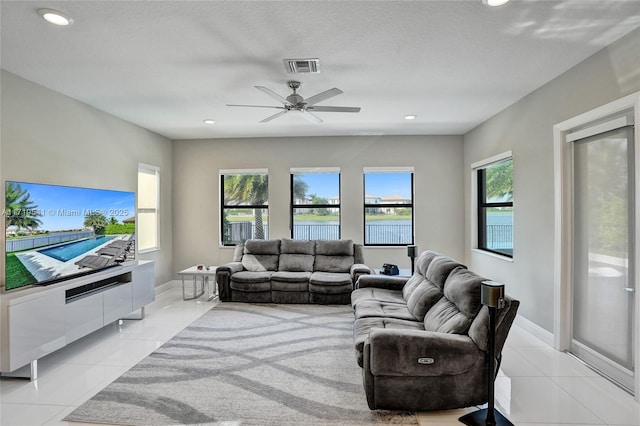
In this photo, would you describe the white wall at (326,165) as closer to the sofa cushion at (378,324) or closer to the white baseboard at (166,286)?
the white baseboard at (166,286)

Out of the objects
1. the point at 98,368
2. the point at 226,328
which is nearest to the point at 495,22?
the point at 226,328

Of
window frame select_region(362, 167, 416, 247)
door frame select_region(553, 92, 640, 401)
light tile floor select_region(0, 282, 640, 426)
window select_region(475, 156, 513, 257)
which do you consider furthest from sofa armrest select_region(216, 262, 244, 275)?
door frame select_region(553, 92, 640, 401)

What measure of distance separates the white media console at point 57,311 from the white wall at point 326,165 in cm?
218

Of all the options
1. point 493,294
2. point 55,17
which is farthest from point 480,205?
point 55,17

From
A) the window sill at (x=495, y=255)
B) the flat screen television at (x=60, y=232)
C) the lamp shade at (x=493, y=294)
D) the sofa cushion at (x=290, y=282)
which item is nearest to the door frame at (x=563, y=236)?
the window sill at (x=495, y=255)

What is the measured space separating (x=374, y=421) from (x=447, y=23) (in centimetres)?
281

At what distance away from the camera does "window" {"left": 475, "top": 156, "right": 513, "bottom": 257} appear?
4766mm

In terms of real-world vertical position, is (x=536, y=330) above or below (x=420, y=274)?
below

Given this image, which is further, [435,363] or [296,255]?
[296,255]

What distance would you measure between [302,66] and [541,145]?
8.98 ft

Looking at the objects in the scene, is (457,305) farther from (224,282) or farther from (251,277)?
(224,282)

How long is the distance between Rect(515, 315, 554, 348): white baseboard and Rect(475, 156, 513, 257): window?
895 mm

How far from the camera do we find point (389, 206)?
6410 millimetres

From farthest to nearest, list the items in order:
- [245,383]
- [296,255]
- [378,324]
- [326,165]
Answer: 1. [326,165]
2. [296,255]
3. [378,324]
4. [245,383]
